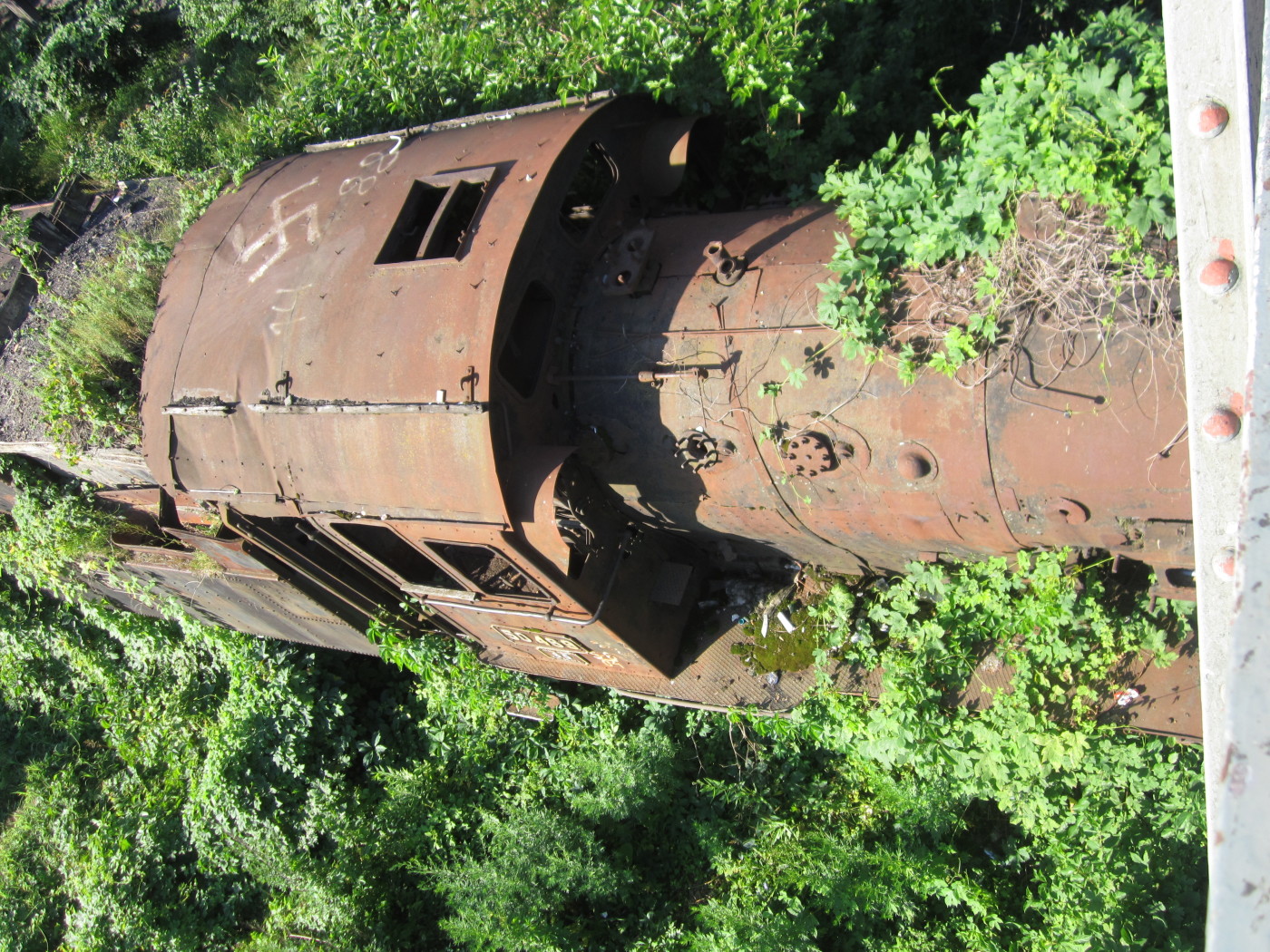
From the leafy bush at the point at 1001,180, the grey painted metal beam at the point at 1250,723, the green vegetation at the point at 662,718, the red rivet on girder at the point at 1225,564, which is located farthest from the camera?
the green vegetation at the point at 662,718

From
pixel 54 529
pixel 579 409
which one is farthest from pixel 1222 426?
pixel 54 529

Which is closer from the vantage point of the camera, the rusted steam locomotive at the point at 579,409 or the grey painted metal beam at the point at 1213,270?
the grey painted metal beam at the point at 1213,270

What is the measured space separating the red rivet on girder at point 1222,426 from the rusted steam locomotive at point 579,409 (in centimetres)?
146

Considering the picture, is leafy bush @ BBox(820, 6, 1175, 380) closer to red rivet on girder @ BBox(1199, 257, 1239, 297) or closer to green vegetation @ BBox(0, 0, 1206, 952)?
green vegetation @ BBox(0, 0, 1206, 952)

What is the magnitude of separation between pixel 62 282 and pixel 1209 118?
892cm

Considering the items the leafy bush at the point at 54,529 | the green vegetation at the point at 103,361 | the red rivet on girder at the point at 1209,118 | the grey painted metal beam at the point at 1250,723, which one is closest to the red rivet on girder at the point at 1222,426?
the grey painted metal beam at the point at 1250,723

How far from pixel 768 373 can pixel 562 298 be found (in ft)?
4.14

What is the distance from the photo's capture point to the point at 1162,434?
121 inches

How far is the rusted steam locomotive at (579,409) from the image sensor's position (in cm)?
343

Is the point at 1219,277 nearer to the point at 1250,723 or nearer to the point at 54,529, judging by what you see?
the point at 1250,723

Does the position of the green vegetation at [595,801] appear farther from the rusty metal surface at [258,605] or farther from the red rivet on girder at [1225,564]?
the red rivet on girder at [1225,564]

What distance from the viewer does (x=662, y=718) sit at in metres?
6.62

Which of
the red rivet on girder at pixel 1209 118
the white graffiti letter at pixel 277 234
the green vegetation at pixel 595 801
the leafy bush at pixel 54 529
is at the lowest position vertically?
the green vegetation at pixel 595 801

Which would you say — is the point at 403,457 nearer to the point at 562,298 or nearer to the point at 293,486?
the point at 293,486
